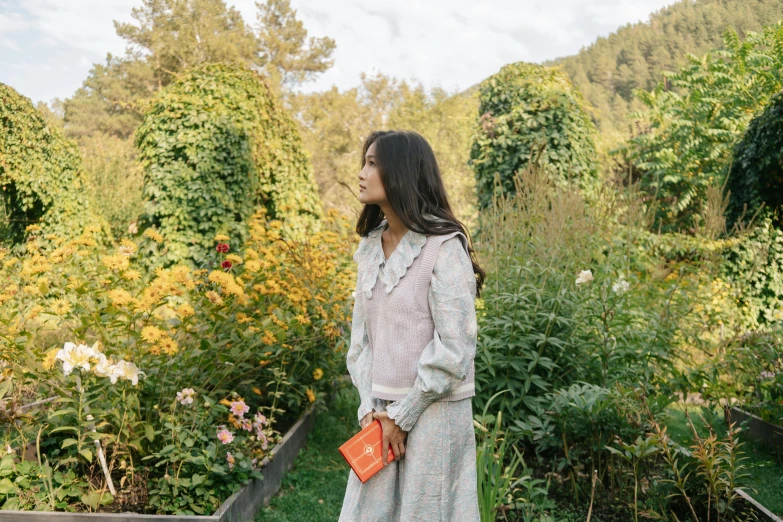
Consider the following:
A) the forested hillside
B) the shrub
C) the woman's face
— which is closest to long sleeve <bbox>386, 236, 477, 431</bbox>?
the woman's face

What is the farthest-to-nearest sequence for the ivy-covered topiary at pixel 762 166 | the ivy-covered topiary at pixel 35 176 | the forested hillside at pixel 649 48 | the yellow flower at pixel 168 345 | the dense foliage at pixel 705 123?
the forested hillside at pixel 649 48
the dense foliage at pixel 705 123
the ivy-covered topiary at pixel 35 176
the ivy-covered topiary at pixel 762 166
the yellow flower at pixel 168 345

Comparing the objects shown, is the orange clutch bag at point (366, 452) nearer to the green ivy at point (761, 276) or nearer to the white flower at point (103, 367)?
the white flower at point (103, 367)

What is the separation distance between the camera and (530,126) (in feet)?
24.6

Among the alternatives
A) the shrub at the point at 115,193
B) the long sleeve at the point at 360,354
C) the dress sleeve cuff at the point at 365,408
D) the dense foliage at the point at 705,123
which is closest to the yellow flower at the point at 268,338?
the long sleeve at the point at 360,354

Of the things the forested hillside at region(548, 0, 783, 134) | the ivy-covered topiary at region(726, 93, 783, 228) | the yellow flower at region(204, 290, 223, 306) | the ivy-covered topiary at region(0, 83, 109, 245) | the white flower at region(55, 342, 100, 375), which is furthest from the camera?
the forested hillside at region(548, 0, 783, 134)

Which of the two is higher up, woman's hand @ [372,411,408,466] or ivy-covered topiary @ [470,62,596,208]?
ivy-covered topiary @ [470,62,596,208]

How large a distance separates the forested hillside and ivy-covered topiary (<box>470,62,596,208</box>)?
18.8 ft

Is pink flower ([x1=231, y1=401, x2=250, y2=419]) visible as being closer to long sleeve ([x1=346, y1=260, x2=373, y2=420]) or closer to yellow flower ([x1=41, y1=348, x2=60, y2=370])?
yellow flower ([x1=41, y1=348, x2=60, y2=370])

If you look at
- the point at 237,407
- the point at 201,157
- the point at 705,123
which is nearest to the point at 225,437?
the point at 237,407

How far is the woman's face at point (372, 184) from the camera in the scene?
5.76 ft

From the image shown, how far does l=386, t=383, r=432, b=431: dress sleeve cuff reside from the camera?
1.58 meters

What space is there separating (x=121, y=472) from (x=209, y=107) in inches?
192

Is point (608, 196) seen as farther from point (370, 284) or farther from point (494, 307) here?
point (370, 284)

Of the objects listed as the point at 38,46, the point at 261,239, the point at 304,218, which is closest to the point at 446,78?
the point at 38,46
